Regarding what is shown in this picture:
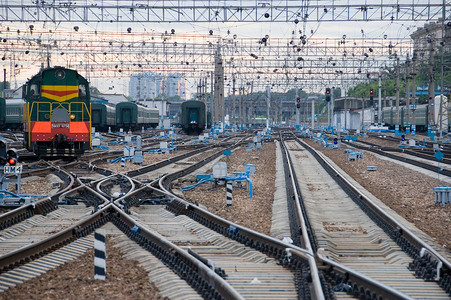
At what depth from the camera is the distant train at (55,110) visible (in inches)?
902

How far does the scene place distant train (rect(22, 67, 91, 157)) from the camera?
22906 millimetres

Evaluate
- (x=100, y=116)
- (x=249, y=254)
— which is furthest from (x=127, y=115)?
(x=249, y=254)

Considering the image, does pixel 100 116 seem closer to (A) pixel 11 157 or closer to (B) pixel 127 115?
(B) pixel 127 115

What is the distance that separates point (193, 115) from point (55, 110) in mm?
35437

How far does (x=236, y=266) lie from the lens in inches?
295

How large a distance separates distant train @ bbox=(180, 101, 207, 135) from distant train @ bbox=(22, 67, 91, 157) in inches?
1361

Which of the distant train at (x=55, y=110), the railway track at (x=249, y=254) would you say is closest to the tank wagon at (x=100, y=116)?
the distant train at (x=55, y=110)

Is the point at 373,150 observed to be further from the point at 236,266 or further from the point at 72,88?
the point at 236,266

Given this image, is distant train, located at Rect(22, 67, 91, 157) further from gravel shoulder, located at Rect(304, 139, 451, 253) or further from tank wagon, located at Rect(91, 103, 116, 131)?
tank wagon, located at Rect(91, 103, 116, 131)

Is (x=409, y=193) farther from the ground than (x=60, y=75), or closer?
closer

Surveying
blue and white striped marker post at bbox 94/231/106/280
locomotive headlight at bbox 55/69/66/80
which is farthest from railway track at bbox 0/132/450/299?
locomotive headlight at bbox 55/69/66/80

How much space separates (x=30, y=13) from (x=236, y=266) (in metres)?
34.9

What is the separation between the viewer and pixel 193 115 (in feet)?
191

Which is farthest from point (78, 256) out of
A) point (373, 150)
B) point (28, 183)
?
point (373, 150)
